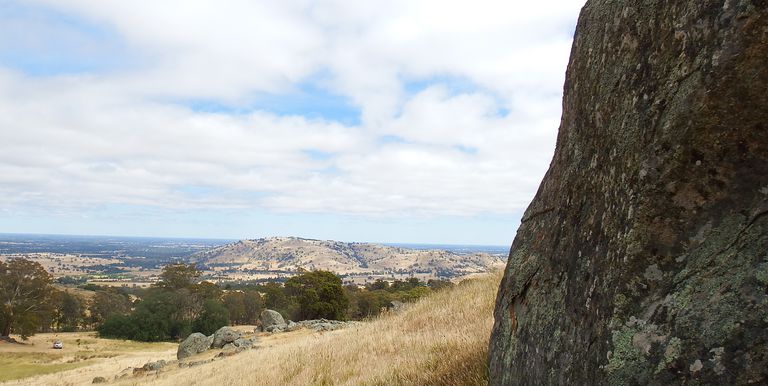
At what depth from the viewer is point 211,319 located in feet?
192

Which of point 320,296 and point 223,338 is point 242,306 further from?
point 223,338

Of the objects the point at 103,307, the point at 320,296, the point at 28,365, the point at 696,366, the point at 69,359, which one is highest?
the point at 696,366

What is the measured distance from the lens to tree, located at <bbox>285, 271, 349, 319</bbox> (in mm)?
48062

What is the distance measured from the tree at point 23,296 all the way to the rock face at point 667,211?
6365 cm

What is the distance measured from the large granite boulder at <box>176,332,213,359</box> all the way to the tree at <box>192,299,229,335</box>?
1146 inches

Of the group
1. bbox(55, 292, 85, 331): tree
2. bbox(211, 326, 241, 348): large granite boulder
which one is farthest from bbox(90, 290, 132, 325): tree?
bbox(211, 326, 241, 348): large granite boulder

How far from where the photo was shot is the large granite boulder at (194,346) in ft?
96.1

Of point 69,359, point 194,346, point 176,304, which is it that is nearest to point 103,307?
point 176,304

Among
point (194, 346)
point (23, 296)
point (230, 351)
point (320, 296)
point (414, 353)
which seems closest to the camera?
point (414, 353)

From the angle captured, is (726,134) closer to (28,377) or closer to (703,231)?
(703,231)

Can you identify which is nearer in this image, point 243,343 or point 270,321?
point 243,343

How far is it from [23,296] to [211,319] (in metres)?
20.8

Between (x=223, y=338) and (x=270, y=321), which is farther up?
(x=223, y=338)

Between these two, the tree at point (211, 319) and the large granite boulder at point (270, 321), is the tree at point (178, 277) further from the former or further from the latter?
the large granite boulder at point (270, 321)
